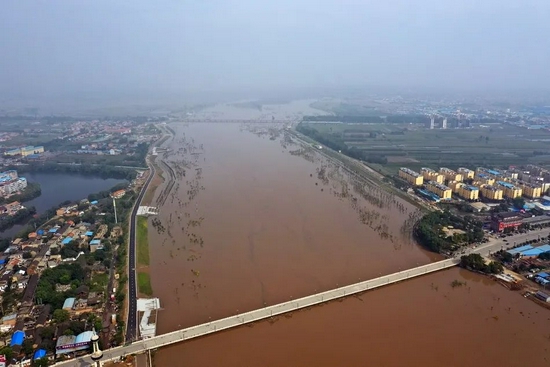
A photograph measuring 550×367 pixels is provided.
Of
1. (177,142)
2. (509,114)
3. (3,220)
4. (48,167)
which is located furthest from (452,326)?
(509,114)

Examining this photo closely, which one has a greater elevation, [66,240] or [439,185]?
[439,185]

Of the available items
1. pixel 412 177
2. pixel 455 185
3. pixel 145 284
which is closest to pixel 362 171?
pixel 412 177

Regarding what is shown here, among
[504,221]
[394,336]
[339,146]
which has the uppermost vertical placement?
[339,146]

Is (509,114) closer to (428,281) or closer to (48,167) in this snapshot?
(428,281)

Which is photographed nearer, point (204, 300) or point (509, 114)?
point (204, 300)

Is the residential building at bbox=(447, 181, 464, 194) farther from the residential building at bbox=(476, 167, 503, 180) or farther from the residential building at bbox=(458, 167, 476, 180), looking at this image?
the residential building at bbox=(476, 167, 503, 180)

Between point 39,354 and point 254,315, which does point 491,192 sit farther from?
point 39,354
